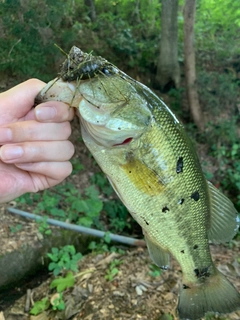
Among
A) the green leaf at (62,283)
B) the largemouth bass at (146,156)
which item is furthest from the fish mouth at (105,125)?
the green leaf at (62,283)

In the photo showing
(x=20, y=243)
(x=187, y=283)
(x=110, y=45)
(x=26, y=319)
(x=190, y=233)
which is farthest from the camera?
(x=110, y=45)

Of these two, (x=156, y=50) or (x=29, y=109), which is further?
(x=156, y=50)

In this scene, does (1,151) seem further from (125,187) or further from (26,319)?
(26,319)

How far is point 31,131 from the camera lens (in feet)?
5.59

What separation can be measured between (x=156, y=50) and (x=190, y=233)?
20.4 feet

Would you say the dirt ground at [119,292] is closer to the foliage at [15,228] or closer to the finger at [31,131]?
the foliage at [15,228]

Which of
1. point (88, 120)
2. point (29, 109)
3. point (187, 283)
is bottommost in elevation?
point (187, 283)

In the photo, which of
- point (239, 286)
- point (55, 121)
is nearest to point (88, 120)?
point (55, 121)

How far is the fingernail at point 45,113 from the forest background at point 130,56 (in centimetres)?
297

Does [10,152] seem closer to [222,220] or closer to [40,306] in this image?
[222,220]

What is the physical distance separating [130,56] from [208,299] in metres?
5.67

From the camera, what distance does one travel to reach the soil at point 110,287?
3445mm

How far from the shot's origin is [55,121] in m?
1.70

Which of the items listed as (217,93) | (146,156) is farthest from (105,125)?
(217,93)
